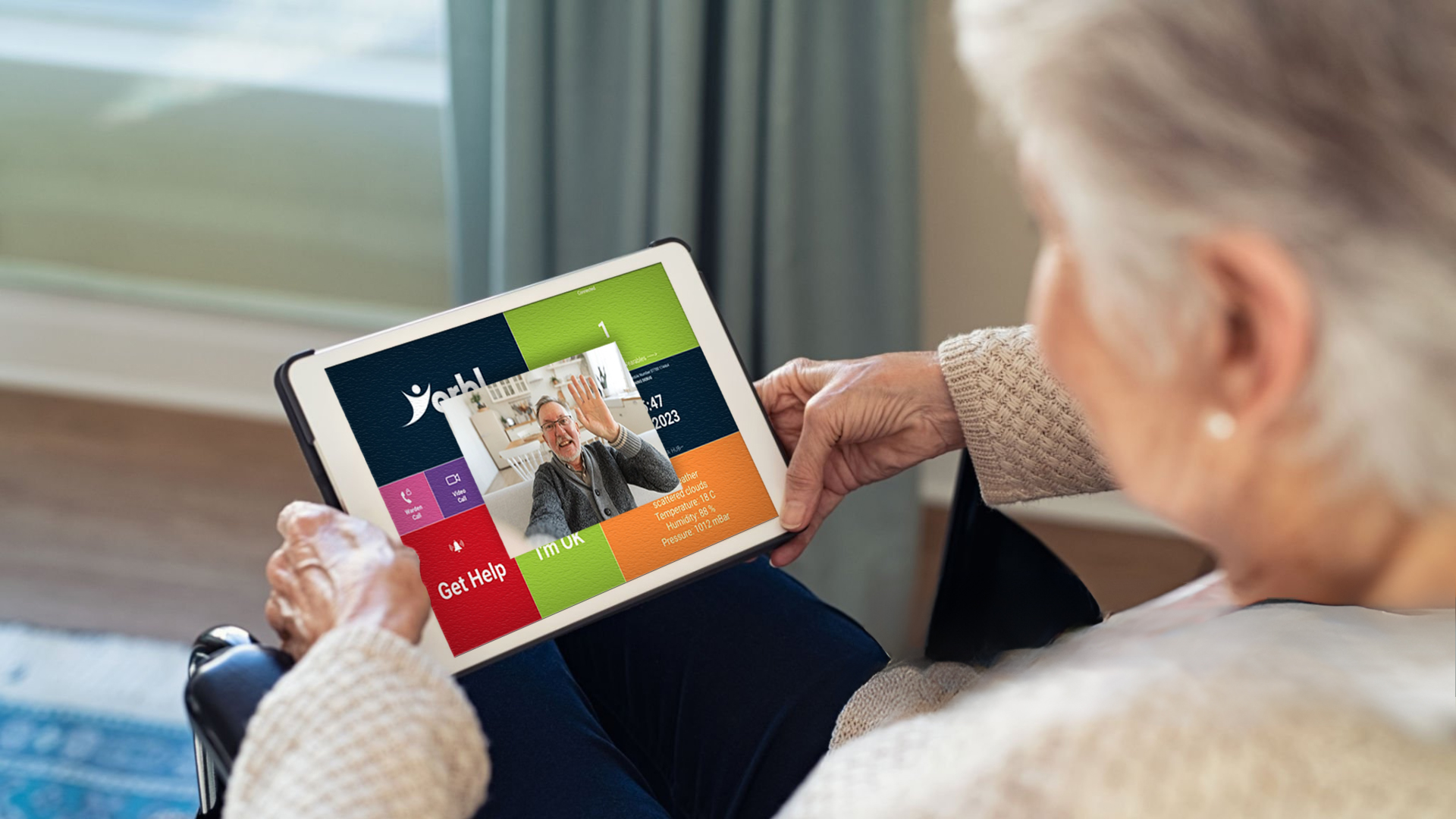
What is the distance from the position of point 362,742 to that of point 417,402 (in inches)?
11.3

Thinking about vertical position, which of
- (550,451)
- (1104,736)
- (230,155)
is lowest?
(1104,736)

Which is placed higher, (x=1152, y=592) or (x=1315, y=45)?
(x=1315, y=45)

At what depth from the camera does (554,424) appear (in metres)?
0.84

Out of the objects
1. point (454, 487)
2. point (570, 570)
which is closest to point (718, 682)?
point (570, 570)

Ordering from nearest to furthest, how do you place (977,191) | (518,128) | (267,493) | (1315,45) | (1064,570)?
(1315,45) → (1064,570) → (518,128) → (977,191) → (267,493)

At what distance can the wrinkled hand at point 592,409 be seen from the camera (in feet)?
2.79

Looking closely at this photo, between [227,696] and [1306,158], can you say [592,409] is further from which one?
[1306,158]

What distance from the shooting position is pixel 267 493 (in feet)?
6.12

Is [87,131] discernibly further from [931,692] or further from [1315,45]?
[1315,45]

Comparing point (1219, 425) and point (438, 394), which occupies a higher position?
point (438, 394)

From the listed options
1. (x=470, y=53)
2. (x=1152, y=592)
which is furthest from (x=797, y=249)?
(x=1152, y=592)

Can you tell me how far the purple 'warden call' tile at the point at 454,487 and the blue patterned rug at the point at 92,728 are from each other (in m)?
0.81

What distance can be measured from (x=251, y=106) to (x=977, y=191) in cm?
127

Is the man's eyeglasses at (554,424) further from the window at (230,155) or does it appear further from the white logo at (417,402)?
the window at (230,155)
